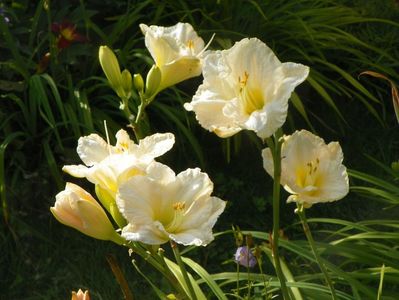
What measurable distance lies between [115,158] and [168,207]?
103 millimetres

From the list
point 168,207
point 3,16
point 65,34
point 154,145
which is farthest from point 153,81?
point 3,16

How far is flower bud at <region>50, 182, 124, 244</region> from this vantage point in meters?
1.22

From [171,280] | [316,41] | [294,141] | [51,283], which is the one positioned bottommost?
[51,283]

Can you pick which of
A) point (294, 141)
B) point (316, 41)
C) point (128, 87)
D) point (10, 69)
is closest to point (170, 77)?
point (128, 87)

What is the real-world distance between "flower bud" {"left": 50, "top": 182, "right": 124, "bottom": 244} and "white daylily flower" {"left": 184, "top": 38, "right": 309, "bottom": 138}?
7.8 inches

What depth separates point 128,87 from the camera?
4.64 feet

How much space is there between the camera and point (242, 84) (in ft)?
3.94

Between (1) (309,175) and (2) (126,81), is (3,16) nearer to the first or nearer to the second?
(2) (126,81)

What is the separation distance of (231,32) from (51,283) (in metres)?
1.30

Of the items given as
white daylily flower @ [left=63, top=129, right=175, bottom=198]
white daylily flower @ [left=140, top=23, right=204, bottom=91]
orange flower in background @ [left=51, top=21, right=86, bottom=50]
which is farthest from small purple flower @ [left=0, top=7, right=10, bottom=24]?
white daylily flower @ [left=63, top=129, right=175, bottom=198]

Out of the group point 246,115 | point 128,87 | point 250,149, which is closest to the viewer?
point 246,115

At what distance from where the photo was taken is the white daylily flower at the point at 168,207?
3.82 ft

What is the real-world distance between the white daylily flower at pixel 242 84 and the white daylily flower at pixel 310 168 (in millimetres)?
92

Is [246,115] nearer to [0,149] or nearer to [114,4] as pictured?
[0,149]
